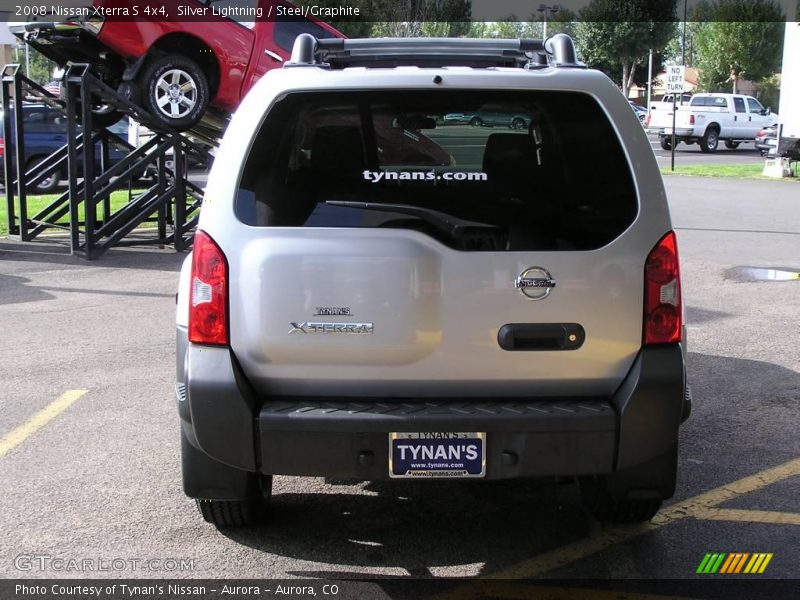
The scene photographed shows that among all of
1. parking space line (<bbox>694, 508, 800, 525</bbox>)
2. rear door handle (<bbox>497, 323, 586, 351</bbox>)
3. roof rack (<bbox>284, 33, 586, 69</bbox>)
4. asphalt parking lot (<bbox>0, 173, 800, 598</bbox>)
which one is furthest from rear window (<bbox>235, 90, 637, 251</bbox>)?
parking space line (<bbox>694, 508, 800, 525</bbox>)

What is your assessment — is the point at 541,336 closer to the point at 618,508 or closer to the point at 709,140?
the point at 618,508

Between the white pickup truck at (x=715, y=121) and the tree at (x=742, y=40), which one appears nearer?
the white pickup truck at (x=715, y=121)

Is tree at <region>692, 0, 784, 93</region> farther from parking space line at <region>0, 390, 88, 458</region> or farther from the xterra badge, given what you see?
the xterra badge

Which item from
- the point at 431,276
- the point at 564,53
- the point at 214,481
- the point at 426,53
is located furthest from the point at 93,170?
the point at 431,276

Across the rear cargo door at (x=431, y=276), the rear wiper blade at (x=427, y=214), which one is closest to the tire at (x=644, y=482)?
the rear cargo door at (x=431, y=276)

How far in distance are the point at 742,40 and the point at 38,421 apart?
63.3 m

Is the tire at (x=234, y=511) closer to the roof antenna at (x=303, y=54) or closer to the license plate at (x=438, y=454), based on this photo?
the license plate at (x=438, y=454)

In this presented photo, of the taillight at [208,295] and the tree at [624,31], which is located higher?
the tree at [624,31]

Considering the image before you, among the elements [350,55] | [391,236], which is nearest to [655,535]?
[391,236]

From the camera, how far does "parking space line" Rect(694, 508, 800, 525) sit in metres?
4.24

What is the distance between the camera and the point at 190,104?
456 inches

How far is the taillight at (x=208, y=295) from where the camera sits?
11.3 feet

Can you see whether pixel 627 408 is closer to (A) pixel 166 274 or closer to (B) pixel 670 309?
(B) pixel 670 309

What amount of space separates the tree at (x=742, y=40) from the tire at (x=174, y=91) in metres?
57.0
